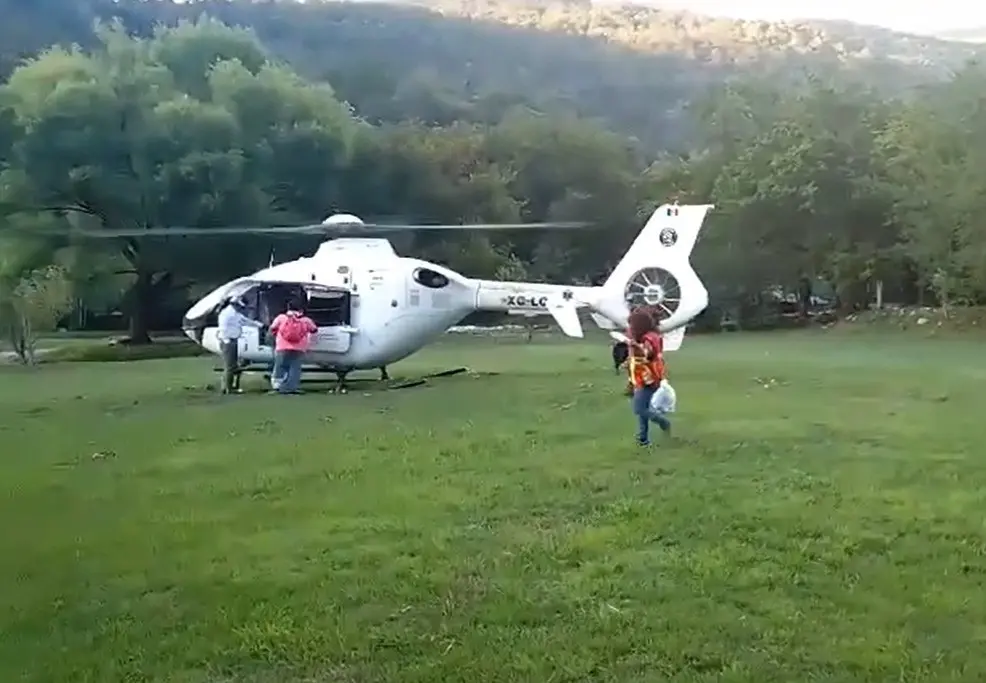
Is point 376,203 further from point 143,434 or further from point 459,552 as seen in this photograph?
point 459,552

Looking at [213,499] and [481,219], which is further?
[481,219]

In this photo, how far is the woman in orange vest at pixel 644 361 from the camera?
910cm

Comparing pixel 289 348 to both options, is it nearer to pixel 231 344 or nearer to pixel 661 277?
pixel 231 344

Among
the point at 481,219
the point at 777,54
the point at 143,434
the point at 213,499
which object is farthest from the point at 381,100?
the point at 213,499

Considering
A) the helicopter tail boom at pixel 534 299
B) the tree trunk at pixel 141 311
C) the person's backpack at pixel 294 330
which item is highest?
the helicopter tail boom at pixel 534 299

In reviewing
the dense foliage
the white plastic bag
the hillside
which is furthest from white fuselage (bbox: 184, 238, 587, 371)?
the hillside

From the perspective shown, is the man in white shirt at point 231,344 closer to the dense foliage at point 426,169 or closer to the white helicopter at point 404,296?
the white helicopter at point 404,296

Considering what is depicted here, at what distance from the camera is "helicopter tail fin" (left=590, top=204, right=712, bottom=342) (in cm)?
1616

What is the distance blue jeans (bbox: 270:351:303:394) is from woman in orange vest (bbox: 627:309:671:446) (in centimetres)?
608

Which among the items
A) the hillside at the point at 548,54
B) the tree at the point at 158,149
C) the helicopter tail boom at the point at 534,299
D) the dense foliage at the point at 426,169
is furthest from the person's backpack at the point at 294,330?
the hillside at the point at 548,54

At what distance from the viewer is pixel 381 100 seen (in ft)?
176

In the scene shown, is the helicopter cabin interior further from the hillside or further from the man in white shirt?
the hillside

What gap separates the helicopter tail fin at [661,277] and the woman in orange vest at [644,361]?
6.87m

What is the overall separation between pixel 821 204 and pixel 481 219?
438 inches
